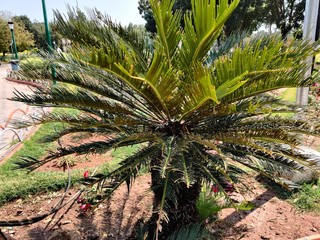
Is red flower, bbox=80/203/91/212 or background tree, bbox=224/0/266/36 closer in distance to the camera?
red flower, bbox=80/203/91/212

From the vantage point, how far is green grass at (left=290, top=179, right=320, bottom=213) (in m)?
3.74

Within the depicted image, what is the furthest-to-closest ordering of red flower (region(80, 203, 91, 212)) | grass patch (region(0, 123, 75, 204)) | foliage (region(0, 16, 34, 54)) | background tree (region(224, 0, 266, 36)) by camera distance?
1. foliage (region(0, 16, 34, 54))
2. background tree (region(224, 0, 266, 36))
3. grass patch (region(0, 123, 75, 204))
4. red flower (region(80, 203, 91, 212))

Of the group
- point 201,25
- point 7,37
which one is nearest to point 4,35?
point 7,37

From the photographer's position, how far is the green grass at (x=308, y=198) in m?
3.74

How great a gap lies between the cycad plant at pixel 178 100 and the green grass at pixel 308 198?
1.46m

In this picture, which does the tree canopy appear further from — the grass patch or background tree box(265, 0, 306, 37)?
the grass patch

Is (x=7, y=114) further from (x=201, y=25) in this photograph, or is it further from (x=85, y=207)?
(x=201, y=25)

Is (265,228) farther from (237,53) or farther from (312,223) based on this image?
(237,53)

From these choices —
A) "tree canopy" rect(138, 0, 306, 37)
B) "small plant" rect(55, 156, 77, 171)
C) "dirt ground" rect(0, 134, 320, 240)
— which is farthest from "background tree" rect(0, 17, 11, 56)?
"dirt ground" rect(0, 134, 320, 240)

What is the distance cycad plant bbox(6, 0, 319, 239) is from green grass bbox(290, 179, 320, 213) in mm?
1464

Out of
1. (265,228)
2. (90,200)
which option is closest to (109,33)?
(90,200)

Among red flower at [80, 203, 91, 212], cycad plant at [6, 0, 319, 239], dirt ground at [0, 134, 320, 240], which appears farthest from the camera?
red flower at [80, 203, 91, 212]

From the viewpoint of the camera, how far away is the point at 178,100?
7.62ft

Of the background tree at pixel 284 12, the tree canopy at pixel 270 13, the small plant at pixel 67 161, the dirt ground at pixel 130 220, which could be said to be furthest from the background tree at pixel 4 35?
the dirt ground at pixel 130 220
